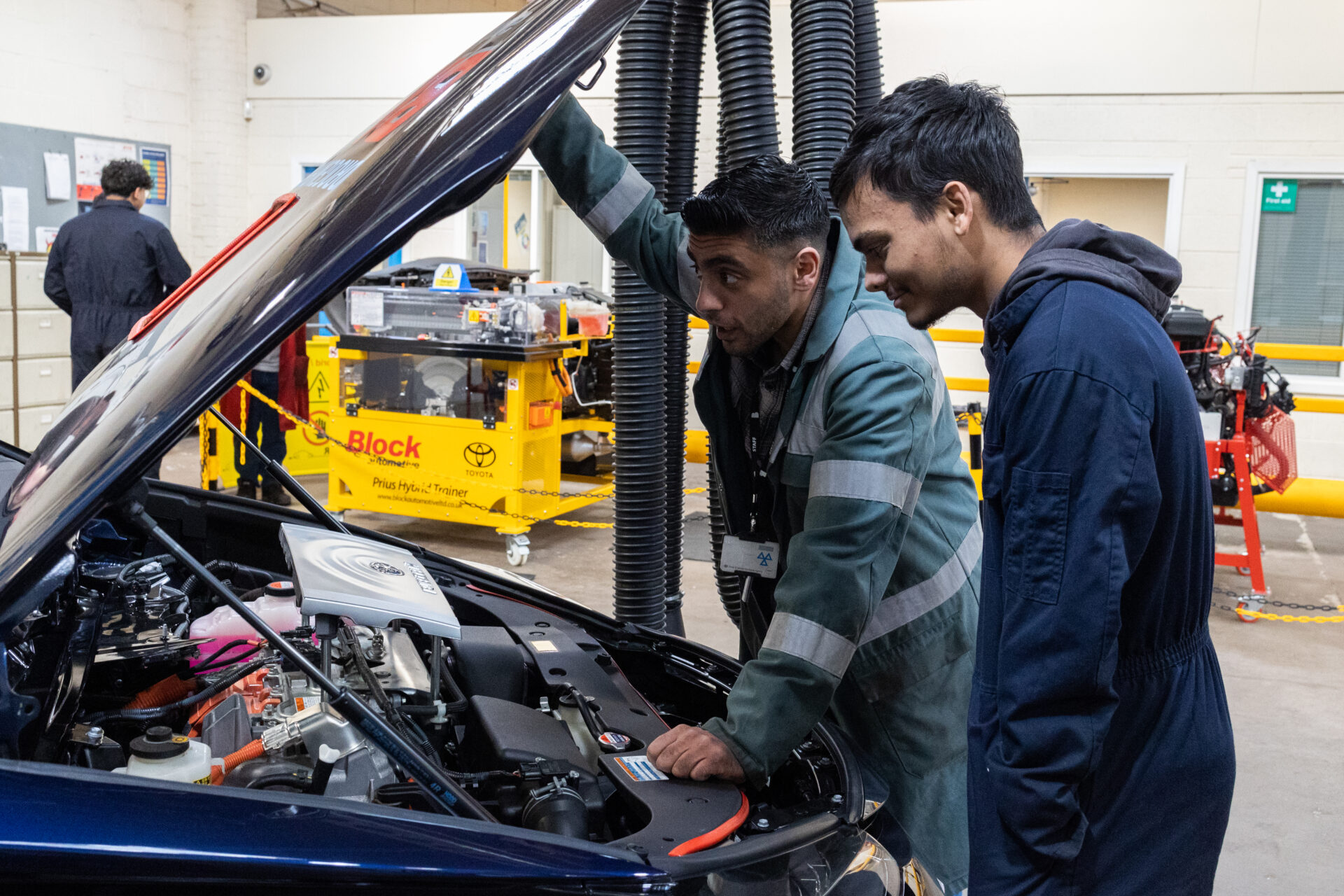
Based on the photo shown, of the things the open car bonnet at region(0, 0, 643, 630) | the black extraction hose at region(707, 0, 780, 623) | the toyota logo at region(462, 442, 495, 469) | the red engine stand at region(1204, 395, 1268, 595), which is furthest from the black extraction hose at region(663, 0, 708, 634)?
the red engine stand at region(1204, 395, 1268, 595)

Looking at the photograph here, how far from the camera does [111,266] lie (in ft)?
18.8

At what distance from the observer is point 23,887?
1.01 m

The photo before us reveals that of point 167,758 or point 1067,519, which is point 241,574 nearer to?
point 167,758

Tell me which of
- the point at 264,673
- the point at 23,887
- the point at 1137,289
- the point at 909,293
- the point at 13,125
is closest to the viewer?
the point at 23,887

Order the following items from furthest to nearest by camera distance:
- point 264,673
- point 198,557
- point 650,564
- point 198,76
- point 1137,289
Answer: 1. point 198,76
2. point 650,564
3. point 198,557
4. point 264,673
5. point 1137,289

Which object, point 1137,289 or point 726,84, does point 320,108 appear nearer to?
point 726,84

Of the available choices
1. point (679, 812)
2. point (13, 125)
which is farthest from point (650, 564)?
point (13, 125)

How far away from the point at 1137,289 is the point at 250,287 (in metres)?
0.99

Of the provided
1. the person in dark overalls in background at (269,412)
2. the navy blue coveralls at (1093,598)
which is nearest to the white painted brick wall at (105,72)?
the person in dark overalls in background at (269,412)

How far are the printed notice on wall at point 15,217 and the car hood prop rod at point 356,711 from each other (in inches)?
320

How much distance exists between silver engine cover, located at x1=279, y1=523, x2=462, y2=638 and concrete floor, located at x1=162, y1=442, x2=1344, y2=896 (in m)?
2.34

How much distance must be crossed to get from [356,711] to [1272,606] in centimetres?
533

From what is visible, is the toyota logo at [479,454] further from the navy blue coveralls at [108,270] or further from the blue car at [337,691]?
the blue car at [337,691]

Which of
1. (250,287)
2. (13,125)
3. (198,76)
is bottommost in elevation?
(250,287)
